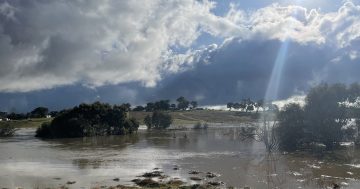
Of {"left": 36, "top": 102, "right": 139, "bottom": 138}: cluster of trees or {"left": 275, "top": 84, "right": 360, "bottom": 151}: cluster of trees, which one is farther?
{"left": 36, "top": 102, "right": 139, "bottom": 138}: cluster of trees

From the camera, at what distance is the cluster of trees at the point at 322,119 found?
91500 millimetres

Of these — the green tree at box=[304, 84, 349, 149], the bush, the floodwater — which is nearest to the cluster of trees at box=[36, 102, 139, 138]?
the bush

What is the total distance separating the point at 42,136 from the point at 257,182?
403ft

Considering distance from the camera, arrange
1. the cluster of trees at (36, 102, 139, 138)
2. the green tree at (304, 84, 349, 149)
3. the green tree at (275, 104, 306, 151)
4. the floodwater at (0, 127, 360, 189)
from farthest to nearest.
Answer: the cluster of trees at (36, 102, 139, 138), the green tree at (275, 104, 306, 151), the green tree at (304, 84, 349, 149), the floodwater at (0, 127, 360, 189)

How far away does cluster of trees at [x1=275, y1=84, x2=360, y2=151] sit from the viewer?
300 feet

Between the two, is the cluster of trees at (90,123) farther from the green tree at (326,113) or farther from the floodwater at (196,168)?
the green tree at (326,113)

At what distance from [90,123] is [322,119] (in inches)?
3593

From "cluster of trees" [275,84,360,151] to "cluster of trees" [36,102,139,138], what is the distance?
80435 millimetres

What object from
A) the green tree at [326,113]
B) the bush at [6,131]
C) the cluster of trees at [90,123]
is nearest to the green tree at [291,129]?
the green tree at [326,113]

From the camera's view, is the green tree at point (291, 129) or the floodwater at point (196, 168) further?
the green tree at point (291, 129)

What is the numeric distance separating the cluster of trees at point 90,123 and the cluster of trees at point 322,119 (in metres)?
80.4

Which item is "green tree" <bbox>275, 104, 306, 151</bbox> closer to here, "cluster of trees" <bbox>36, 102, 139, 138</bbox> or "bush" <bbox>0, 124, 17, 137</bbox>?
"cluster of trees" <bbox>36, 102, 139, 138</bbox>

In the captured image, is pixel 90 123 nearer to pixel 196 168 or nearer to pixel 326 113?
pixel 326 113

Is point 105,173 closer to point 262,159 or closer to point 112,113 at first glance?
point 262,159
